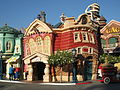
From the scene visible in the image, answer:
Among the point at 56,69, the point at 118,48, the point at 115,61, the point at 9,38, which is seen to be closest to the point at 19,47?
the point at 9,38

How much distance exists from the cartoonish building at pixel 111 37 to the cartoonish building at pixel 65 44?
9.31m

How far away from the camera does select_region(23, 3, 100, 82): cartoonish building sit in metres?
25.6

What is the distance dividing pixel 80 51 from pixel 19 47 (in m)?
11.1

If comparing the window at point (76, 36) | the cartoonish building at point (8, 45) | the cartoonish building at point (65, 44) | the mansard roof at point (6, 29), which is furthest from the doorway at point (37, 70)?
the mansard roof at point (6, 29)

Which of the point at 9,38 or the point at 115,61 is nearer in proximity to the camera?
the point at 115,61

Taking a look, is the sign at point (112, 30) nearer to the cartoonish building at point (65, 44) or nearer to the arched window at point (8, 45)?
the cartoonish building at point (65, 44)

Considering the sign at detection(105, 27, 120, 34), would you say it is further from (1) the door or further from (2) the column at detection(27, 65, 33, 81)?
(2) the column at detection(27, 65, 33, 81)

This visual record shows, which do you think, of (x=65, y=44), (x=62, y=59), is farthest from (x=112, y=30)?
(x=62, y=59)

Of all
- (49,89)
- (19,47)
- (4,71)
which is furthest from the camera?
(4,71)

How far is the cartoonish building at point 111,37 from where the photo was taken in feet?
117

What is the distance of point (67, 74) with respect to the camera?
25.2 m

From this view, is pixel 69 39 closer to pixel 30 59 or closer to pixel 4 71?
pixel 30 59

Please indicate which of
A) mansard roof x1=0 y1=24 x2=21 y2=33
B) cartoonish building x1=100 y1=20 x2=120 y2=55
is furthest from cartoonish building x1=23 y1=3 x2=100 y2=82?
cartoonish building x1=100 y1=20 x2=120 y2=55

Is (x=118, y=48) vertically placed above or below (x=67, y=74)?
above
